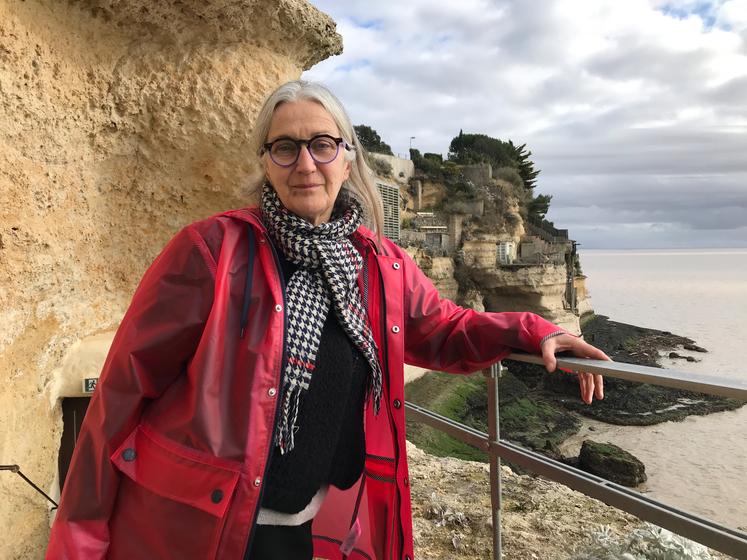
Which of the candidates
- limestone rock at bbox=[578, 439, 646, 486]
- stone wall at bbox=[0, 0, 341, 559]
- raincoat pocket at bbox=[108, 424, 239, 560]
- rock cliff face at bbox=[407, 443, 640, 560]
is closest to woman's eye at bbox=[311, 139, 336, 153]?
stone wall at bbox=[0, 0, 341, 559]

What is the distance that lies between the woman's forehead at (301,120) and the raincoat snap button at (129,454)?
92cm

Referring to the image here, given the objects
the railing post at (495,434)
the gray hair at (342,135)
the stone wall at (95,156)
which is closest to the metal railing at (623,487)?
the railing post at (495,434)

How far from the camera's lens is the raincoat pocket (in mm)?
1246

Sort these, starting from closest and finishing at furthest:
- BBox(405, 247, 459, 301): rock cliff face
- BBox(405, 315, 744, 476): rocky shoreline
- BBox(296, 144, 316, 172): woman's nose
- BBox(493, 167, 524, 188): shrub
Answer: BBox(296, 144, 316, 172): woman's nose
BBox(405, 315, 744, 476): rocky shoreline
BBox(405, 247, 459, 301): rock cliff face
BBox(493, 167, 524, 188): shrub

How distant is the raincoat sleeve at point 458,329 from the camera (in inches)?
70.8

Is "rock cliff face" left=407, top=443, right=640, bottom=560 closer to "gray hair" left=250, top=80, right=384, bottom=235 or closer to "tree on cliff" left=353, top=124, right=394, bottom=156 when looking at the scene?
"gray hair" left=250, top=80, right=384, bottom=235

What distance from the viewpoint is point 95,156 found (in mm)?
3201

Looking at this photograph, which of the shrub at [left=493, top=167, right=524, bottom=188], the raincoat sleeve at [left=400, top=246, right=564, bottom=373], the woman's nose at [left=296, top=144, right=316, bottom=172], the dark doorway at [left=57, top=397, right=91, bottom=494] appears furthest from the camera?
the shrub at [left=493, top=167, right=524, bottom=188]

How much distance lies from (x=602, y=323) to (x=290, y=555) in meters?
40.1

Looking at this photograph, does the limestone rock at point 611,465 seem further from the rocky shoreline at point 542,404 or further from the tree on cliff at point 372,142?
the tree on cliff at point 372,142

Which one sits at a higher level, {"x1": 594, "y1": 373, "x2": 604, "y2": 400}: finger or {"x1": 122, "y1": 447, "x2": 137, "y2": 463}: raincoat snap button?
{"x1": 594, "y1": 373, "x2": 604, "y2": 400}: finger

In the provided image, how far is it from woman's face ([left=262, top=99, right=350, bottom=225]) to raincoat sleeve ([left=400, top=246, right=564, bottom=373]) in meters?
0.43

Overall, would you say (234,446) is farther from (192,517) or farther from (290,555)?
(290,555)

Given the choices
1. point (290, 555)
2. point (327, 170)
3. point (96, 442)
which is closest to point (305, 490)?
point (290, 555)
